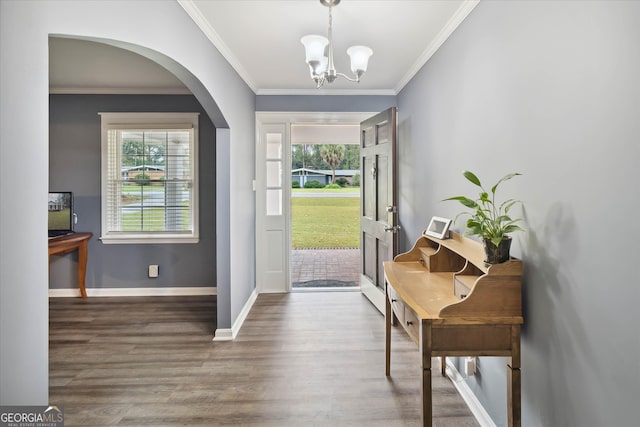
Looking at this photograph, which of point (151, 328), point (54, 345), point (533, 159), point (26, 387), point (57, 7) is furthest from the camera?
point (151, 328)

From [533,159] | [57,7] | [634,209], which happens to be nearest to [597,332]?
[634,209]

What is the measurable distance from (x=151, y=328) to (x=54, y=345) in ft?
2.39

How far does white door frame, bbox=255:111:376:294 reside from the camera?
4.09 m

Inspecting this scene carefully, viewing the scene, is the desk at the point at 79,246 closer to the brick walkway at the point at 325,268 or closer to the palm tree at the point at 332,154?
the brick walkway at the point at 325,268

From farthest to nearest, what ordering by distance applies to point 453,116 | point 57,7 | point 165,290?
point 165,290 < point 453,116 < point 57,7

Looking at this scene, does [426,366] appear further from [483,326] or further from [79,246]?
[79,246]

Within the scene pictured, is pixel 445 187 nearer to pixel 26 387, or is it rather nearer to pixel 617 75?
pixel 617 75

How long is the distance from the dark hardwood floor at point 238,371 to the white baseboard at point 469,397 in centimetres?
4

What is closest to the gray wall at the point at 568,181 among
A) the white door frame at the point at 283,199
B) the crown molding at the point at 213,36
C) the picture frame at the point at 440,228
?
the picture frame at the point at 440,228

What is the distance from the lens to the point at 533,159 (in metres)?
1.45

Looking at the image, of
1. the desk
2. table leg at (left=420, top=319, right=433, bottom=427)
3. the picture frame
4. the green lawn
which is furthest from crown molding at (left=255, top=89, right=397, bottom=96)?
the green lawn

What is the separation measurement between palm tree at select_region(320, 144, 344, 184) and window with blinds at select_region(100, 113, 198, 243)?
5123 mm

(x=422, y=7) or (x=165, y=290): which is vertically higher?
(x=422, y=7)

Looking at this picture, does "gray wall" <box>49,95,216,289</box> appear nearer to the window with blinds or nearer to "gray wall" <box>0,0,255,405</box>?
the window with blinds
